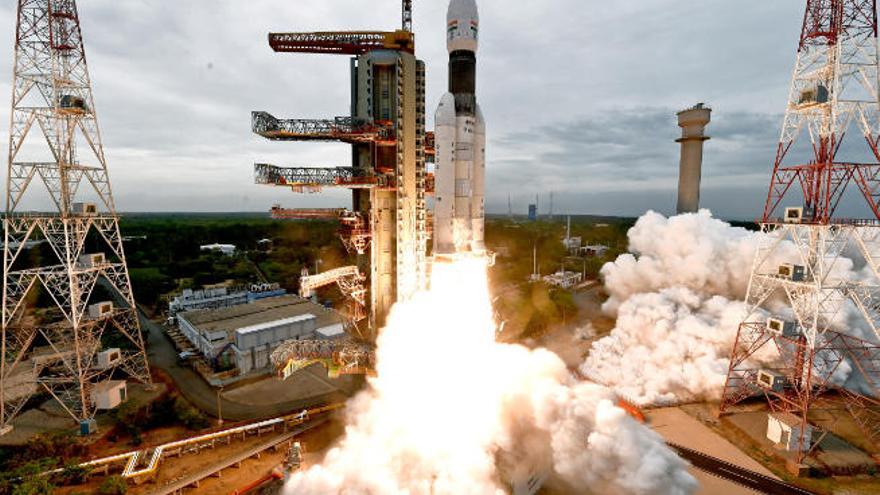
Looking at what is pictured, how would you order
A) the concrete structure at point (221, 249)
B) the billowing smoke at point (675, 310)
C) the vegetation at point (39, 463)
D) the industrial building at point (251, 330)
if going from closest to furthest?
the vegetation at point (39, 463) → the billowing smoke at point (675, 310) → the industrial building at point (251, 330) → the concrete structure at point (221, 249)

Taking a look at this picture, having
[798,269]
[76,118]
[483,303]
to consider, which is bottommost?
[483,303]

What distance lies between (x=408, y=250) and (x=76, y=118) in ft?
78.7

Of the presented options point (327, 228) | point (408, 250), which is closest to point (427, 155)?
point (408, 250)

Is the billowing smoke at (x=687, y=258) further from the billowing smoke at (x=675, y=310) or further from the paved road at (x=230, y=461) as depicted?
the paved road at (x=230, y=461)

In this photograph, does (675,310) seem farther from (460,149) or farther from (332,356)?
(332,356)

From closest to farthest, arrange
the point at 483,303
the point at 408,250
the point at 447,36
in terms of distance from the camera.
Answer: the point at 447,36, the point at 483,303, the point at 408,250

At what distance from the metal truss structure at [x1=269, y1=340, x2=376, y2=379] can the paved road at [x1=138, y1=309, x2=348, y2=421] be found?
101 inches

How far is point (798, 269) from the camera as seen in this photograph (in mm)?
27359

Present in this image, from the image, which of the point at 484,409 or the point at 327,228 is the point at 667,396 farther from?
the point at 327,228

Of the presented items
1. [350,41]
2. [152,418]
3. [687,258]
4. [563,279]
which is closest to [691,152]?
[687,258]

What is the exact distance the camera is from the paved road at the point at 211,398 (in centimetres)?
3120

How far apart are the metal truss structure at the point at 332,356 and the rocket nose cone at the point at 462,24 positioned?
20.2m

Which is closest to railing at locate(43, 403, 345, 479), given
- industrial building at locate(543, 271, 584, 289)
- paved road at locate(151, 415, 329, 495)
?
paved road at locate(151, 415, 329, 495)

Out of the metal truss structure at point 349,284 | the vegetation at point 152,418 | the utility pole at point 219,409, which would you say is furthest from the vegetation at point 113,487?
the metal truss structure at point 349,284
